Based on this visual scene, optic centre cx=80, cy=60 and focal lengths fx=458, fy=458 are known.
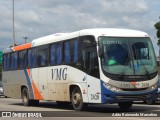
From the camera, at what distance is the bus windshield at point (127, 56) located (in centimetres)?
1719

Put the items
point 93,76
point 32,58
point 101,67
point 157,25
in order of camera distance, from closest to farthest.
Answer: point 101,67, point 93,76, point 32,58, point 157,25

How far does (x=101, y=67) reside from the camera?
1719 cm

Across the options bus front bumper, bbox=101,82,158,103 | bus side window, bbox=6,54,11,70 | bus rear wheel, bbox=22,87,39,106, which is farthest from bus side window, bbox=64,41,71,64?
bus side window, bbox=6,54,11,70

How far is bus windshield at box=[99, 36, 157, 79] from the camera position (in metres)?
17.2

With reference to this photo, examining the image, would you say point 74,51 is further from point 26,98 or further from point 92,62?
point 26,98

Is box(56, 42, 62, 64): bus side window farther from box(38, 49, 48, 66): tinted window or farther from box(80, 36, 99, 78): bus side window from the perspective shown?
box(80, 36, 99, 78): bus side window

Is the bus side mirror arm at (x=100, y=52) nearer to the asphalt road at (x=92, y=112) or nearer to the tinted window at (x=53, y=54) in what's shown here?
the asphalt road at (x=92, y=112)

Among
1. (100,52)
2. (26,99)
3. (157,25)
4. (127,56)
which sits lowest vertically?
(26,99)

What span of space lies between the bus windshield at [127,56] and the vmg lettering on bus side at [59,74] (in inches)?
122

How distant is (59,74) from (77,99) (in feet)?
6.92

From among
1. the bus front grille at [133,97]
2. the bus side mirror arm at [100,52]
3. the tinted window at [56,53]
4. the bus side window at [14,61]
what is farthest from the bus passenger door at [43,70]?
the bus front grille at [133,97]

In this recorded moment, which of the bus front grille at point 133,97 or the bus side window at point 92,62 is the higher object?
the bus side window at point 92,62

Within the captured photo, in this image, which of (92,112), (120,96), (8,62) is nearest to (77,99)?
(92,112)

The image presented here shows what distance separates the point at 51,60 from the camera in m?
21.3
